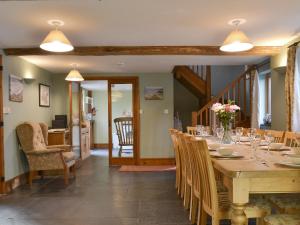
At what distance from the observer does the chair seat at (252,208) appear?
2088 millimetres

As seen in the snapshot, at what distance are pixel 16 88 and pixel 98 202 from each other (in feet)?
7.94

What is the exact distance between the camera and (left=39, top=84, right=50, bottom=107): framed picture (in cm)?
577

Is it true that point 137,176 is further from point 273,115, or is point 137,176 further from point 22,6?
point 22,6

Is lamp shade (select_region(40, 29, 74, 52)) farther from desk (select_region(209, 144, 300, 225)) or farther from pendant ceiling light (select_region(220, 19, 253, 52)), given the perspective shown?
desk (select_region(209, 144, 300, 225))

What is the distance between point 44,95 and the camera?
6.00 meters

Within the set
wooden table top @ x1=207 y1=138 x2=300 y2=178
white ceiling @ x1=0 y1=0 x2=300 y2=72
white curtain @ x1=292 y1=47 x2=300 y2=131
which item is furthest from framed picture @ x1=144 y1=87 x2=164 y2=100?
wooden table top @ x1=207 y1=138 x2=300 y2=178

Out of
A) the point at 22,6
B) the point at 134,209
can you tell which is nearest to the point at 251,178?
the point at 134,209

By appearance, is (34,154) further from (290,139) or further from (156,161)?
(290,139)

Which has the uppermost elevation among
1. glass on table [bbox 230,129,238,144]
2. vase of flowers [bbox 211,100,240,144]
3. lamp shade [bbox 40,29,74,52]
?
lamp shade [bbox 40,29,74,52]

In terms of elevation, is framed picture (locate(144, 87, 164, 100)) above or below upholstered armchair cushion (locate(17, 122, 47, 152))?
above

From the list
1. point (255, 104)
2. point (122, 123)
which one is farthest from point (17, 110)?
point (255, 104)

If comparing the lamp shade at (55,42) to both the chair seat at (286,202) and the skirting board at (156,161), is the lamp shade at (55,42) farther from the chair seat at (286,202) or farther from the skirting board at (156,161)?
the skirting board at (156,161)

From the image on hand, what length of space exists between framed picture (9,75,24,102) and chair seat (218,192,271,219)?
370 centimetres

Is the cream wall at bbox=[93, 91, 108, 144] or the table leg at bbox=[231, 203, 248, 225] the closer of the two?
the table leg at bbox=[231, 203, 248, 225]
